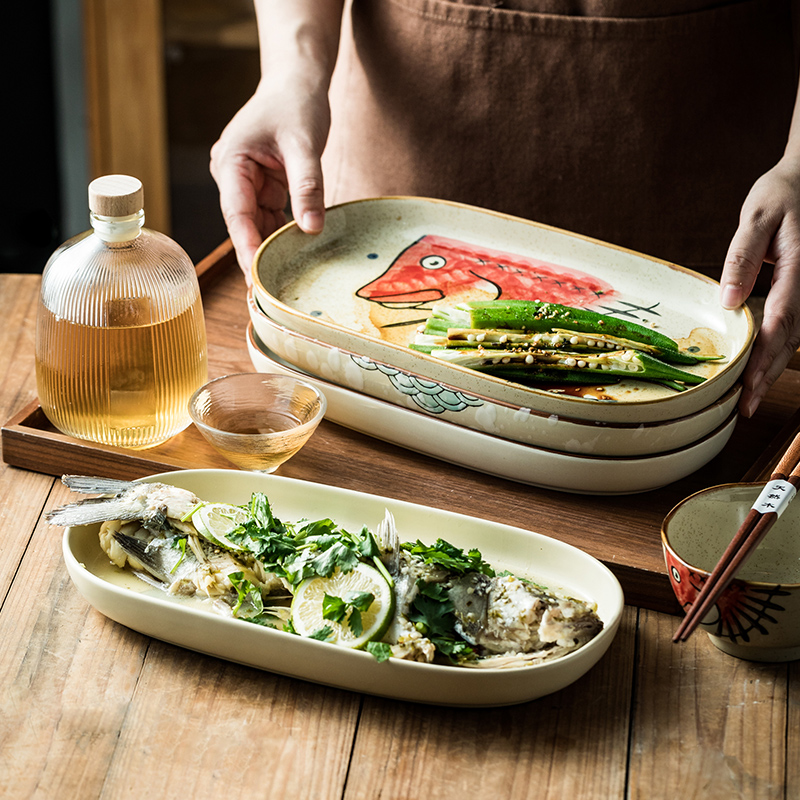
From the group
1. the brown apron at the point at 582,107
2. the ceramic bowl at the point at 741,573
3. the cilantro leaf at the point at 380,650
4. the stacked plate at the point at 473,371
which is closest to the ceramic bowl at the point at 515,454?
the stacked plate at the point at 473,371

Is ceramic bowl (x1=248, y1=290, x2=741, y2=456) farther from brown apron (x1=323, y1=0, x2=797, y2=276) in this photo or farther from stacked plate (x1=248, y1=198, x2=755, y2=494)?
brown apron (x1=323, y1=0, x2=797, y2=276)

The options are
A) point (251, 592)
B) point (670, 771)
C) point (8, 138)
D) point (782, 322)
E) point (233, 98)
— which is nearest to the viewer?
point (670, 771)

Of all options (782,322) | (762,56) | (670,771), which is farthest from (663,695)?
(762,56)

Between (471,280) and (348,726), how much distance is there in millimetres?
754

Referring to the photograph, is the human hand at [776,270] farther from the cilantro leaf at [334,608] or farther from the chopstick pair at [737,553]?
the cilantro leaf at [334,608]

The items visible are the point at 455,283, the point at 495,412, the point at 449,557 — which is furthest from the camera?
the point at 455,283

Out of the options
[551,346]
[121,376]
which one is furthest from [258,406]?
[551,346]

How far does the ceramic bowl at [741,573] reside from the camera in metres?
0.95

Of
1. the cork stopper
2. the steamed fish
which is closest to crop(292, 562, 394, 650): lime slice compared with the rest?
the steamed fish

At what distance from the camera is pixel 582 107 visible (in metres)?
1.67

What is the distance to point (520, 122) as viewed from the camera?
170 cm

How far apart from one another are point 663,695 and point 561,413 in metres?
0.34

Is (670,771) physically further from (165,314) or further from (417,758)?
(165,314)

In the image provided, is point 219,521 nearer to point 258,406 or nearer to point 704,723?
point 258,406
